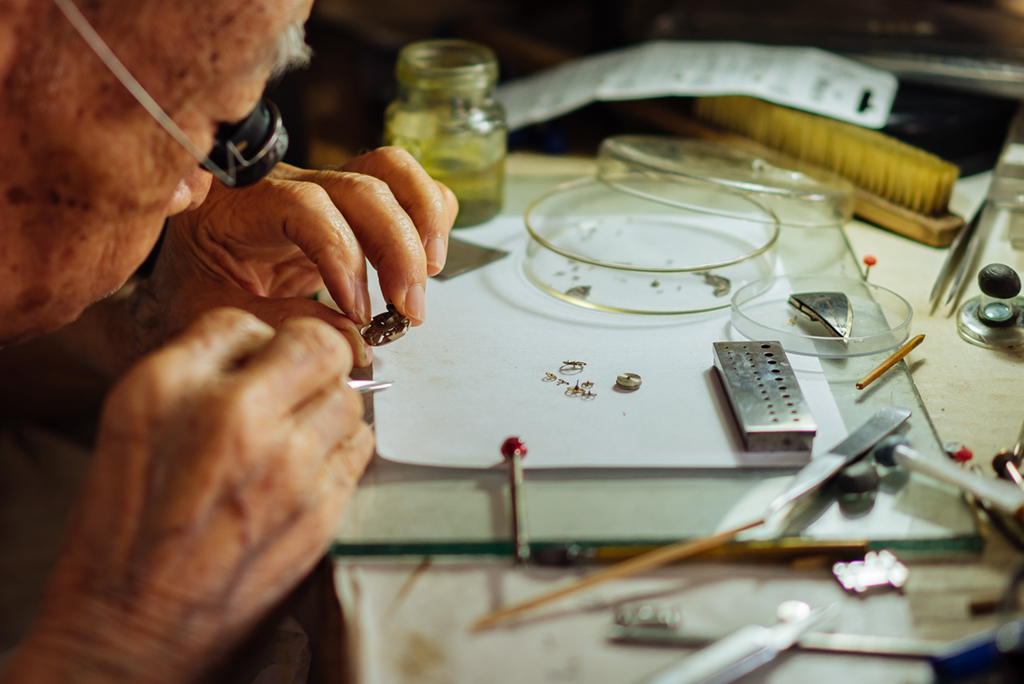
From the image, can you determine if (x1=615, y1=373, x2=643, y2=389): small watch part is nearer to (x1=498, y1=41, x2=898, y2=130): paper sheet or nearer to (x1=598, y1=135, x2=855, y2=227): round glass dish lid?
(x1=598, y1=135, x2=855, y2=227): round glass dish lid

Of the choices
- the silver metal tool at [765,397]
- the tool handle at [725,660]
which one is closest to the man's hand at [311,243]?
the silver metal tool at [765,397]

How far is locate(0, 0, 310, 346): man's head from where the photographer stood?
2.03 feet

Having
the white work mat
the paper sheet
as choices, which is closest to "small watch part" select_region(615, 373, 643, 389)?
the white work mat

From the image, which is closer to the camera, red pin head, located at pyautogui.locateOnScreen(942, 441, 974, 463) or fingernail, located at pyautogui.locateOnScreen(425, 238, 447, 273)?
red pin head, located at pyautogui.locateOnScreen(942, 441, 974, 463)

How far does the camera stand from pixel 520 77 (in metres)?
1.72

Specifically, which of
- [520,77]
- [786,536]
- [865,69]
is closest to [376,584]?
[786,536]

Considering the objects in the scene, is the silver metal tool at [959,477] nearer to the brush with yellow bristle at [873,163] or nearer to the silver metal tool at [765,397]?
the silver metal tool at [765,397]

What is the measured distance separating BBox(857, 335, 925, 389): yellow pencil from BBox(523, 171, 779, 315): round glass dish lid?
20 cm

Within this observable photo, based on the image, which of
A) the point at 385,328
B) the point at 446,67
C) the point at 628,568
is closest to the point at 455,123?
the point at 446,67

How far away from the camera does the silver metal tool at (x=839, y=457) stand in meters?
0.63

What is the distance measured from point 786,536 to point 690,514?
0.07 meters

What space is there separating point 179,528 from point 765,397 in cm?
51

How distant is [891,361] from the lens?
819 mm

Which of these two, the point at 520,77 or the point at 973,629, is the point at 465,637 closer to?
the point at 973,629
